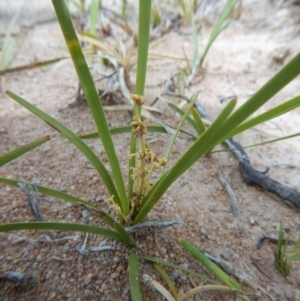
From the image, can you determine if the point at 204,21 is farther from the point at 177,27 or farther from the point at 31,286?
the point at 31,286

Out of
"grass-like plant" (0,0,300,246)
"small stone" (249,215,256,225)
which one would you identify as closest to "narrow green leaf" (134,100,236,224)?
"grass-like plant" (0,0,300,246)

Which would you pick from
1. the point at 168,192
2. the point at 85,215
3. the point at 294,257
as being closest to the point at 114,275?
the point at 85,215

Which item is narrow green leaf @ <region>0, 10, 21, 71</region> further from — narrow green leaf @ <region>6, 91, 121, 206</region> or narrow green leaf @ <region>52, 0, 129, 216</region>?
narrow green leaf @ <region>52, 0, 129, 216</region>

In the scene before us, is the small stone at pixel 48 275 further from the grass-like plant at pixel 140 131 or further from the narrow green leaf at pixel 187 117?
the narrow green leaf at pixel 187 117

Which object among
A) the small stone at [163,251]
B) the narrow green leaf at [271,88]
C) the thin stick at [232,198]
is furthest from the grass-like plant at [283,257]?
the narrow green leaf at [271,88]

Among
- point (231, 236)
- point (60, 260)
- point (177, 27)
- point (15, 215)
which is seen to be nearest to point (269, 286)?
point (231, 236)
